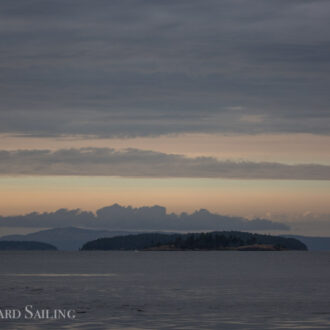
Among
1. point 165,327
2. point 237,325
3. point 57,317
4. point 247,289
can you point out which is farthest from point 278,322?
point 247,289

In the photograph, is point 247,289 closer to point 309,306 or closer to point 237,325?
point 309,306

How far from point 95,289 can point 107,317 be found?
4473 cm

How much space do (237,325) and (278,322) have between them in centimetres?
462

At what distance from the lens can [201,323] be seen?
7256cm

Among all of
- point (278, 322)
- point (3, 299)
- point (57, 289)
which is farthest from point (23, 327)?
point (57, 289)

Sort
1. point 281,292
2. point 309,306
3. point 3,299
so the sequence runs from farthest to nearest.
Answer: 1. point 281,292
2. point 3,299
3. point 309,306

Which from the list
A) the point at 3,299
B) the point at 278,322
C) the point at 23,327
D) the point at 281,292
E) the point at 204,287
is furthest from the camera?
the point at 204,287

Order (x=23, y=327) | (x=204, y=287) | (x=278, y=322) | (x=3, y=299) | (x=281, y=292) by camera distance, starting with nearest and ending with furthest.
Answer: (x=23, y=327) → (x=278, y=322) → (x=3, y=299) → (x=281, y=292) → (x=204, y=287)

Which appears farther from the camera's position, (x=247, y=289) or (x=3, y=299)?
(x=247, y=289)

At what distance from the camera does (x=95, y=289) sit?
12056cm

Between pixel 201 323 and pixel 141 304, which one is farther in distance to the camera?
pixel 141 304

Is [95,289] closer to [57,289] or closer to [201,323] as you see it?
[57,289]

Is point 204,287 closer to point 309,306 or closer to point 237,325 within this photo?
point 309,306

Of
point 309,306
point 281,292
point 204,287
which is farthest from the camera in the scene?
point 204,287
